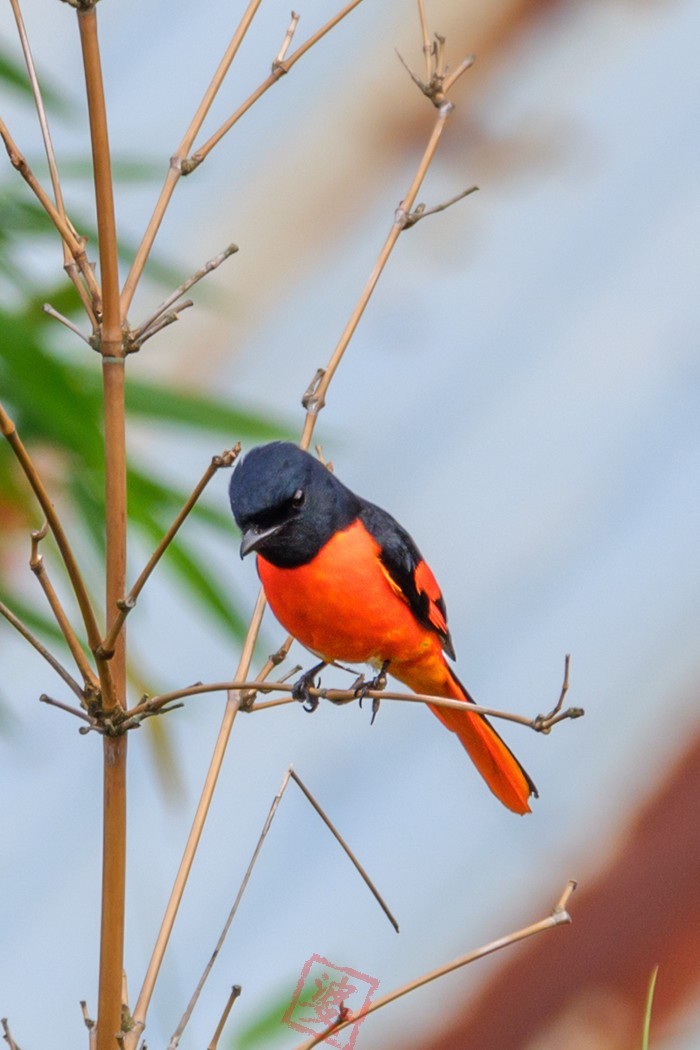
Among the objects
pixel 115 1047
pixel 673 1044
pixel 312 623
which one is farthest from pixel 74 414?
pixel 673 1044

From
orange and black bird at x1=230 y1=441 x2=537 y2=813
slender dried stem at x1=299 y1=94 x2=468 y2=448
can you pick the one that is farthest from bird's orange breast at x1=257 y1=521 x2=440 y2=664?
slender dried stem at x1=299 y1=94 x2=468 y2=448

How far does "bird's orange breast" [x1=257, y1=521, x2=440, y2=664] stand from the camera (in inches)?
51.3

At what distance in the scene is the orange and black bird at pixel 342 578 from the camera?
3.86 feet

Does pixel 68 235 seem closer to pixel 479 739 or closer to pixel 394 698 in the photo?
pixel 394 698

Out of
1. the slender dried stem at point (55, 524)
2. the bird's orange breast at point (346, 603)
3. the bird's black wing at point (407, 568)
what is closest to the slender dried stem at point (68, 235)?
the slender dried stem at point (55, 524)

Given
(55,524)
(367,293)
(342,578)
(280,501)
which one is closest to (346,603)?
(342,578)

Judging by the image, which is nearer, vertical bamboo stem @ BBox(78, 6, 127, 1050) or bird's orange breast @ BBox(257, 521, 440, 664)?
vertical bamboo stem @ BBox(78, 6, 127, 1050)

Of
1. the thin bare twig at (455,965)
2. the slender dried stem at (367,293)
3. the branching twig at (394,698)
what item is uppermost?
the slender dried stem at (367,293)

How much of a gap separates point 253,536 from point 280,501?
4 centimetres

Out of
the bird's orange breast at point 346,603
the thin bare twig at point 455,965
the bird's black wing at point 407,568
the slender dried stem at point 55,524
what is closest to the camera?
the slender dried stem at point 55,524

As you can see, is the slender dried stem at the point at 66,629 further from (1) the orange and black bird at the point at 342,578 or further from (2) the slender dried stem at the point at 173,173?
(1) the orange and black bird at the point at 342,578

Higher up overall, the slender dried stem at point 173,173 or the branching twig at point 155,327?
the slender dried stem at point 173,173

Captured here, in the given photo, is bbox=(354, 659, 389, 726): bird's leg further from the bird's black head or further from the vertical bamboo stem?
the vertical bamboo stem

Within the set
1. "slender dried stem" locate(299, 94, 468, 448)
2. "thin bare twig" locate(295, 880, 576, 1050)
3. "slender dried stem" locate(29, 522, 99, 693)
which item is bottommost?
"thin bare twig" locate(295, 880, 576, 1050)
